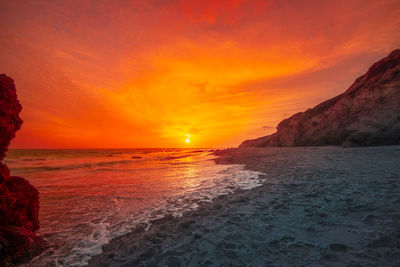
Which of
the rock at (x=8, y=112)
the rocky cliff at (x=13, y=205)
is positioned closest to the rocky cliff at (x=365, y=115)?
the rocky cliff at (x=13, y=205)

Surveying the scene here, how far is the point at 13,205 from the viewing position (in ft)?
13.4

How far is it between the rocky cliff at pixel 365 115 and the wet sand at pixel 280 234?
943 inches

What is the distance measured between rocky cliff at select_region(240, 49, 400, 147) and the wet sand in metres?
23.9

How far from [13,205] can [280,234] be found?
20.5 ft

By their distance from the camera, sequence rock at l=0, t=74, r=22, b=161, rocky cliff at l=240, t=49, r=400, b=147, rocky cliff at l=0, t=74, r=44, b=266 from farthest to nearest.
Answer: rocky cliff at l=240, t=49, r=400, b=147 < rock at l=0, t=74, r=22, b=161 < rocky cliff at l=0, t=74, r=44, b=266

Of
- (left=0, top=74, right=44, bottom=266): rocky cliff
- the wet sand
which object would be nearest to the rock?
(left=0, top=74, right=44, bottom=266): rocky cliff

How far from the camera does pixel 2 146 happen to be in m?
4.36

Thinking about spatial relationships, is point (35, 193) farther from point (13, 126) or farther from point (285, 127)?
point (285, 127)

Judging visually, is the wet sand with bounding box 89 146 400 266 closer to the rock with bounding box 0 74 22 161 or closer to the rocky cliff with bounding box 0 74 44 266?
the rocky cliff with bounding box 0 74 44 266

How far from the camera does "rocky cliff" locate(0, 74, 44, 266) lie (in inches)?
139

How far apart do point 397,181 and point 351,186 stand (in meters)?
1.65

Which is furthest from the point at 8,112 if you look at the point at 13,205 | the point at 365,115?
the point at 365,115

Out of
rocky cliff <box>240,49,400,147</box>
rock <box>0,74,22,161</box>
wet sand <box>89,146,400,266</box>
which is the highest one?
rocky cliff <box>240,49,400,147</box>

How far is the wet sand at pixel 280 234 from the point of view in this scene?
9.28ft
